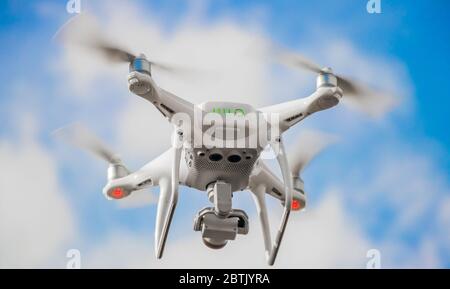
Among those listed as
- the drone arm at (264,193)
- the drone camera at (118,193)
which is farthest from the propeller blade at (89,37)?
the drone arm at (264,193)

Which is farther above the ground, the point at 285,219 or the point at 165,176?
the point at 165,176

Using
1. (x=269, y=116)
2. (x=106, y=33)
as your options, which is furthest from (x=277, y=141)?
(x=106, y=33)

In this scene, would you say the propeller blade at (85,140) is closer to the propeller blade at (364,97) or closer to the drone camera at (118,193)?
the drone camera at (118,193)

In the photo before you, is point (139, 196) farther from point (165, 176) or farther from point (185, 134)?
point (185, 134)

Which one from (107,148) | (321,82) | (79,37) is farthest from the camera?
(107,148)

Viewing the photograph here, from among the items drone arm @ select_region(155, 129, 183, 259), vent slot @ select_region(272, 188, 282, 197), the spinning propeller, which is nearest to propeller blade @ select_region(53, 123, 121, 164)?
the spinning propeller

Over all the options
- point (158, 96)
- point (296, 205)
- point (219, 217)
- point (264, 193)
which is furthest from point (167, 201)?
point (296, 205)
